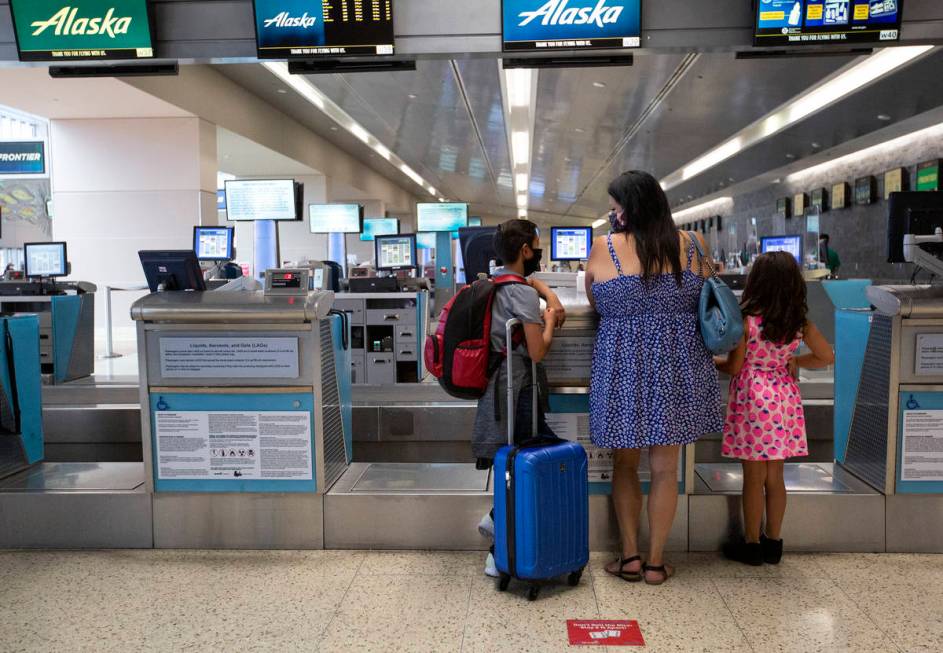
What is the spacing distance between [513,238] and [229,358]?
1.34m

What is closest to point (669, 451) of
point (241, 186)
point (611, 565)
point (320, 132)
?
point (611, 565)

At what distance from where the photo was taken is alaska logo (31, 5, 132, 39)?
441 cm

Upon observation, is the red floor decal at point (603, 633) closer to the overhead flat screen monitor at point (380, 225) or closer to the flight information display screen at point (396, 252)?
the flight information display screen at point (396, 252)

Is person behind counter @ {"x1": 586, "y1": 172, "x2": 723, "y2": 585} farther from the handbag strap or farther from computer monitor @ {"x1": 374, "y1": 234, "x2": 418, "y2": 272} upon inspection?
computer monitor @ {"x1": 374, "y1": 234, "x2": 418, "y2": 272}

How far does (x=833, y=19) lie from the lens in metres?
4.13

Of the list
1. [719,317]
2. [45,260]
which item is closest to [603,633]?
[719,317]

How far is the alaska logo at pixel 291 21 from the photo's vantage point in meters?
4.34

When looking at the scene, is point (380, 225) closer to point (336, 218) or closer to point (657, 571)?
point (336, 218)

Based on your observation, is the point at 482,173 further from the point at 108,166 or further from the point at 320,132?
the point at 108,166

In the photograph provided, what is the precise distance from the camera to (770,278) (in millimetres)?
2756

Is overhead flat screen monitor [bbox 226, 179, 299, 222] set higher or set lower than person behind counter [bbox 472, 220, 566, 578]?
higher

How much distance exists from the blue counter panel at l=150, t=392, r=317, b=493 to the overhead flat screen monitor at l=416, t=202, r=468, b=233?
8837 mm

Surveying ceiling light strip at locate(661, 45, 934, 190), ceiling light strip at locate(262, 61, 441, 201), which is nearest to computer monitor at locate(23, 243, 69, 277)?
ceiling light strip at locate(262, 61, 441, 201)

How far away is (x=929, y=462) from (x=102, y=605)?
3204mm
